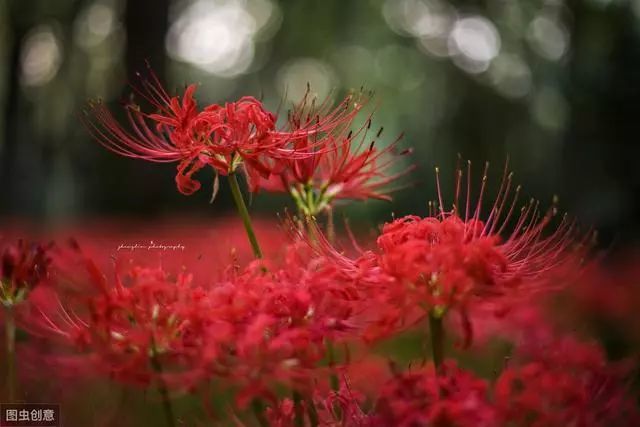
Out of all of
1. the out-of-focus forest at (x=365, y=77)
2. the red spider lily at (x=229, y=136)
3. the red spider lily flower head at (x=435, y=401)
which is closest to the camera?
the red spider lily flower head at (x=435, y=401)

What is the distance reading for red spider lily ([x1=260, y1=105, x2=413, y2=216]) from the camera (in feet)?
3.75

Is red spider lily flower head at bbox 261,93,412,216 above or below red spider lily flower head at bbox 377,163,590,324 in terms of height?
above

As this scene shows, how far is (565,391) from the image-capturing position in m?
0.84

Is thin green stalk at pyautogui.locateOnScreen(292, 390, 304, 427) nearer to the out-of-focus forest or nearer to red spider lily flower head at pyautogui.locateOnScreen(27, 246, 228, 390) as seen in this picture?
red spider lily flower head at pyautogui.locateOnScreen(27, 246, 228, 390)

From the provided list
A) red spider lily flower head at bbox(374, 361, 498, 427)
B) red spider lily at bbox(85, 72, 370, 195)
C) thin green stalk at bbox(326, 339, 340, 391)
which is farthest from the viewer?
red spider lily at bbox(85, 72, 370, 195)

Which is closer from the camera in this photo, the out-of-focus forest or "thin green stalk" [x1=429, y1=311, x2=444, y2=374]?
"thin green stalk" [x1=429, y1=311, x2=444, y2=374]

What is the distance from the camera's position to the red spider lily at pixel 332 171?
3.75 feet

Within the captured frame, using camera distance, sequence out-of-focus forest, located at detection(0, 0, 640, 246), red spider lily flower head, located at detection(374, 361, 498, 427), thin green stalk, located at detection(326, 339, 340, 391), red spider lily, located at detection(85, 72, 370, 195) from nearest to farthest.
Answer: red spider lily flower head, located at detection(374, 361, 498, 427)
thin green stalk, located at detection(326, 339, 340, 391)
red spider lily, located at detection(85, 72, 370, 195)
out-of-focus forest, located at detection(0, 0, 640, 246)

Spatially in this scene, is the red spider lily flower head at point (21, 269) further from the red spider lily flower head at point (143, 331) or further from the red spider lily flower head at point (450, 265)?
the red spider lily flower head at point (450, 265)

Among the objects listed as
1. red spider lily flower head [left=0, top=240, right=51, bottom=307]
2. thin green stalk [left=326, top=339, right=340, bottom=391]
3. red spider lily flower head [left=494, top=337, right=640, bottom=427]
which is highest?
red spider lily flower head [left=0, top=240, right=51, bottom=307]

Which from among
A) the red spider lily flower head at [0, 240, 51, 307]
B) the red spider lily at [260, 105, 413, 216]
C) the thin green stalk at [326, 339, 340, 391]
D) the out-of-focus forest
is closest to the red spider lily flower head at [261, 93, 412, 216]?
the red spider lily at [260, 105, 413, 216]

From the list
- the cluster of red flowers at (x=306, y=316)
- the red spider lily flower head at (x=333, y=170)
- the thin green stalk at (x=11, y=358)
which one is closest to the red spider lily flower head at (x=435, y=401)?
the cluster of red flowers at (x=306, y=316)

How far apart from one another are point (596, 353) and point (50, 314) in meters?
0.73

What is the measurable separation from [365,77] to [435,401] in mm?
11119
